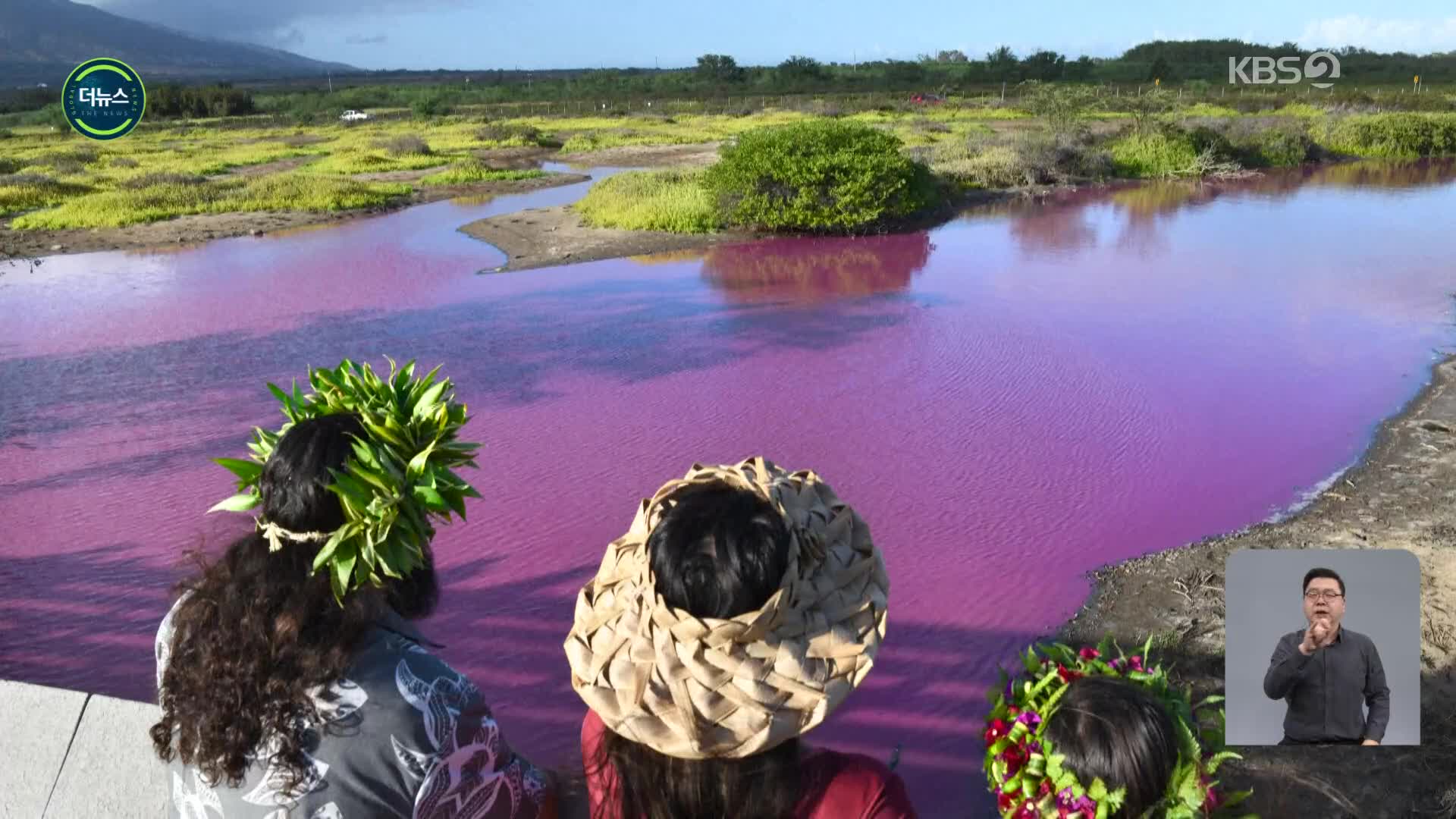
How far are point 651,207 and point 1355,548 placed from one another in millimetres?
10988

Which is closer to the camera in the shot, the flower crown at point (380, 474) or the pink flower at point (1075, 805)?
the pink flower at point (1075, 805)

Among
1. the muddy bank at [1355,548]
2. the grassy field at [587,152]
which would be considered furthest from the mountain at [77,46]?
the muddy bank at [1355,548]

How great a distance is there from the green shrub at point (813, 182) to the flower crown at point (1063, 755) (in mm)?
12209

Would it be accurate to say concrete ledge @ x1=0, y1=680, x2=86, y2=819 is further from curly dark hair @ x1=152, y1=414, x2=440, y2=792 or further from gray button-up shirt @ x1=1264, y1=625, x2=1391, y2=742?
gray button-up shirt @ x1=1264, y1=625, x2=1391, y2=742

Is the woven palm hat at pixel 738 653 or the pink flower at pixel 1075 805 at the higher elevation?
the woven palm hat at pixel 738 653

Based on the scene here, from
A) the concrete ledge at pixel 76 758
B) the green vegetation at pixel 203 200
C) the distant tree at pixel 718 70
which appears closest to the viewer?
the concrete ledge at pixel 76 758

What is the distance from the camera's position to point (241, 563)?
5.24 feet

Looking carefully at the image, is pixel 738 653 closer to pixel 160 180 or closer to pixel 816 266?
pixel 816 266

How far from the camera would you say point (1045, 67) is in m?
52.8

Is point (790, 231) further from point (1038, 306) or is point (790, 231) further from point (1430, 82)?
point (1430, 82)

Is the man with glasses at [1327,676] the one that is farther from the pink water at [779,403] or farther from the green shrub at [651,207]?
the green shrub at [651,207]

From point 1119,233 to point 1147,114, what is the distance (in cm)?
991

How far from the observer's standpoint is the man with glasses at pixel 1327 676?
Result: 1393 millimetres

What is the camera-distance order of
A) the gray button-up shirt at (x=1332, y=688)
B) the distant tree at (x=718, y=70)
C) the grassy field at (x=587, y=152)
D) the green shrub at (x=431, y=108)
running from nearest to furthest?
the gray button-up shirt at (x=1332, y=688)
the grassy field at (x=587, y=152)
the green shrub at (x=431, y=108)
the distant tree at (x=718, y=70)
